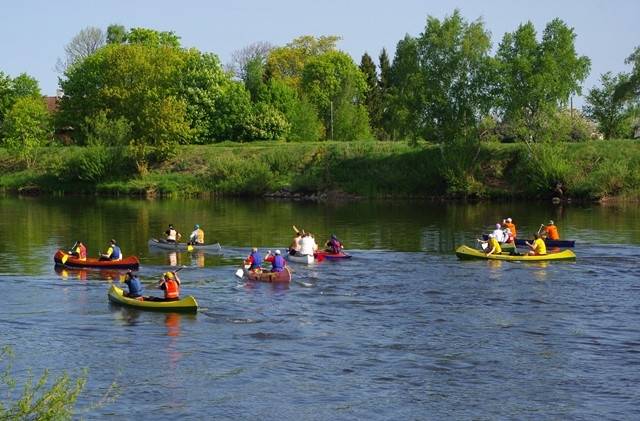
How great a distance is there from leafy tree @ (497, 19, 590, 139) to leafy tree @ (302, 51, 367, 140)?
43.7 m

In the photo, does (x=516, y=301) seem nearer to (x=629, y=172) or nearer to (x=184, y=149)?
(x=629, y=172)

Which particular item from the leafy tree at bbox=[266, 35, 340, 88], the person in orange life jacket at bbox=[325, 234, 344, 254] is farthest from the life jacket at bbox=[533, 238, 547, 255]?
the leafy tree at bbox=[266, 35, 340, 88]

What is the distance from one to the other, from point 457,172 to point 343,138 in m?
34.4

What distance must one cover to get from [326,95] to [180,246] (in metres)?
83.3

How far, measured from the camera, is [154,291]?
1529 inches

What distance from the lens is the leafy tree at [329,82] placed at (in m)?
131

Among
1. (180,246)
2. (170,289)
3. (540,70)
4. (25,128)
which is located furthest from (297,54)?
(170,289)

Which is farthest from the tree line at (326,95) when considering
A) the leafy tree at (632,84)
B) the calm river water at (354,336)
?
the calm river water at (354,336)

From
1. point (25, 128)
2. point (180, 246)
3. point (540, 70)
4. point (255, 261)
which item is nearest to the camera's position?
point (255, 261)

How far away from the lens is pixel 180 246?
52094 mm

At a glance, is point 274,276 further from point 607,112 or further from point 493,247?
point 607,112

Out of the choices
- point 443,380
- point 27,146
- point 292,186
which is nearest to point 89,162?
point 27,146

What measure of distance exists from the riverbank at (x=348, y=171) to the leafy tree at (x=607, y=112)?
42.5ft

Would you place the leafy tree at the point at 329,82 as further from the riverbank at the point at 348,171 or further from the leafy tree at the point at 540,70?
the leafy tree at the point at 540,70
